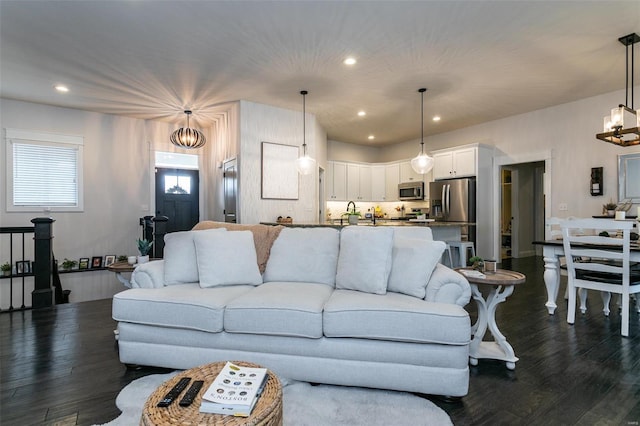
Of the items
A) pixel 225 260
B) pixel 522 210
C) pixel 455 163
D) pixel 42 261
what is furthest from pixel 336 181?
pixel 42 261

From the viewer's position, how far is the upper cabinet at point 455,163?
639cm

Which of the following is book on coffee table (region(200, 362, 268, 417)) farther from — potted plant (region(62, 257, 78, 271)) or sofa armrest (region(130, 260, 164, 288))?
potted plant (region(62, 257, 78, 271))

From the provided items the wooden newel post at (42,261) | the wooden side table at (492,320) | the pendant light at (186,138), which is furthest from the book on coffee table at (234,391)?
the pendant light at (186,138)

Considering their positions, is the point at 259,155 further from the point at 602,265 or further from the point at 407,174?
the point at 602,265

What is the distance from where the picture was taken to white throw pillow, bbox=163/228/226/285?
8.71ft

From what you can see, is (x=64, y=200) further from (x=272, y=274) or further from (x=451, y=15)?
(x=451, y=15)

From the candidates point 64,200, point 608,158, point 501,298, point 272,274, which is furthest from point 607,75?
point 64,200

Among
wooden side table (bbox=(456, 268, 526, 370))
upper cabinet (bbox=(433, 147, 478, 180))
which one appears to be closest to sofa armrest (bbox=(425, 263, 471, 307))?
wooden side table (bbox=(456, 268, 526, 370))

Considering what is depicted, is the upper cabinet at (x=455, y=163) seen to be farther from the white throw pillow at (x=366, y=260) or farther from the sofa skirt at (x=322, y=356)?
the sofa skirt at (x=322, y=356)

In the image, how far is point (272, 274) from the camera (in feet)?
9.07

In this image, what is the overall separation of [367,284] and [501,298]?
951 mm

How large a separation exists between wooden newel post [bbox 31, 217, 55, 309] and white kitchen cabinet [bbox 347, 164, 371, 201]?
5.85 metres

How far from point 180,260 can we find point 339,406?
171 cm

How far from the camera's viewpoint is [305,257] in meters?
2.74
